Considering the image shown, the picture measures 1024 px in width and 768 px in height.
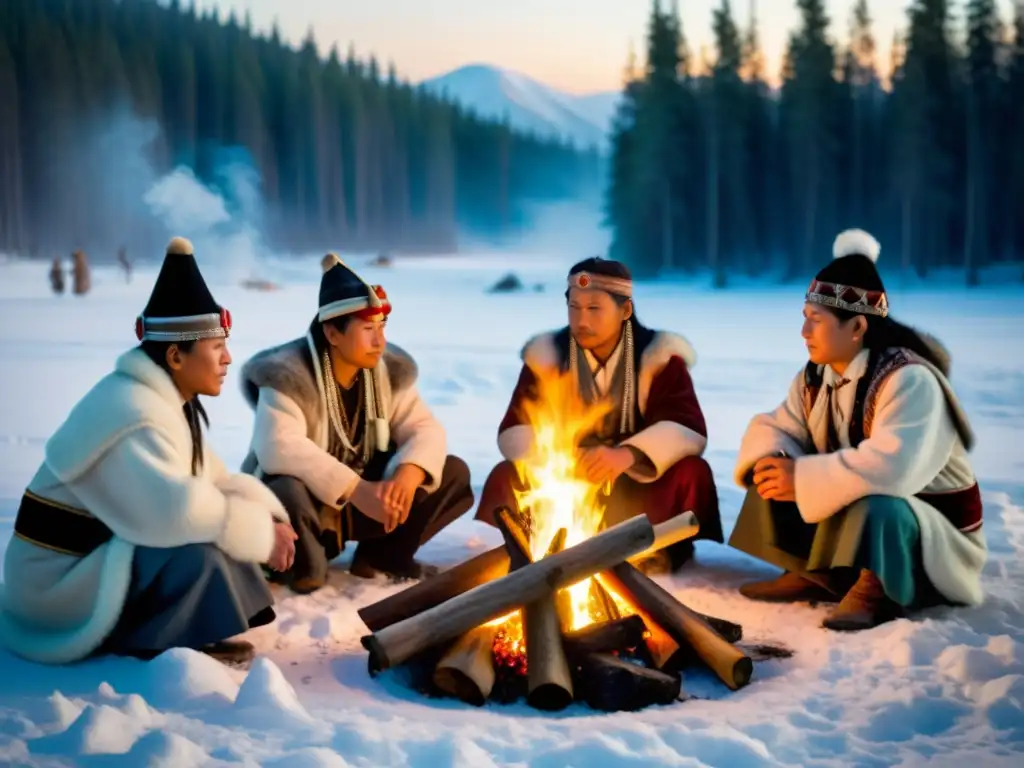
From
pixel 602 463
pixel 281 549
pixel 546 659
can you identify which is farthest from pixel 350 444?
pixel 546 659

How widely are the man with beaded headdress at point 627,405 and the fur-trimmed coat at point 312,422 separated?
0.31m

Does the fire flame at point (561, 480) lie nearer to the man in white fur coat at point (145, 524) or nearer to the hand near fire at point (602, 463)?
the hand near fire at point (602, 463)

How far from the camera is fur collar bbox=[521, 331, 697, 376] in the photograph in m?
3.84

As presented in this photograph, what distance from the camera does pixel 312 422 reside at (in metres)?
3.69

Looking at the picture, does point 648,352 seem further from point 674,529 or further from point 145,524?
point 145,524

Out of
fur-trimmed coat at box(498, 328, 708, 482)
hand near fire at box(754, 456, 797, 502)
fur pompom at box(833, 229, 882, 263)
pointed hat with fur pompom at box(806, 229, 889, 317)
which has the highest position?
fur pompom at box(833, 229, 882, 263)

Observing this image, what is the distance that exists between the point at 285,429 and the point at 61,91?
559 inches

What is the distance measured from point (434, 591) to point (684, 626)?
744 millimetres

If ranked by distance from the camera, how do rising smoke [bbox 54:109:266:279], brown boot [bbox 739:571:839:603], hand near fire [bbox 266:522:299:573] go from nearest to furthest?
hand near fire [bbox 266:522:299:573] < brown boot [bbox 739:571:839:603] < rising smoke [bbox 54:109:266:279]

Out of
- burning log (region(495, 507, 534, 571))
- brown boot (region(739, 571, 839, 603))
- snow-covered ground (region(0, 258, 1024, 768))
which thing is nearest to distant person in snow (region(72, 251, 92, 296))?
snow-covered ground (region(0, 258, 1024, 768))

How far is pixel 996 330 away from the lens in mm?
11117

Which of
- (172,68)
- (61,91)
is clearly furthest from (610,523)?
(172,68)

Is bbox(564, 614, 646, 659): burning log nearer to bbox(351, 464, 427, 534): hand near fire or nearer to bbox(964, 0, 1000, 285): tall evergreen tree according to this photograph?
bbox(351, 464, 427, 534): hand near fire

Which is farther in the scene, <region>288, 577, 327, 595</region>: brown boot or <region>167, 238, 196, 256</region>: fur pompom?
<region>288, 577, 327, 595</region>: brown boot
